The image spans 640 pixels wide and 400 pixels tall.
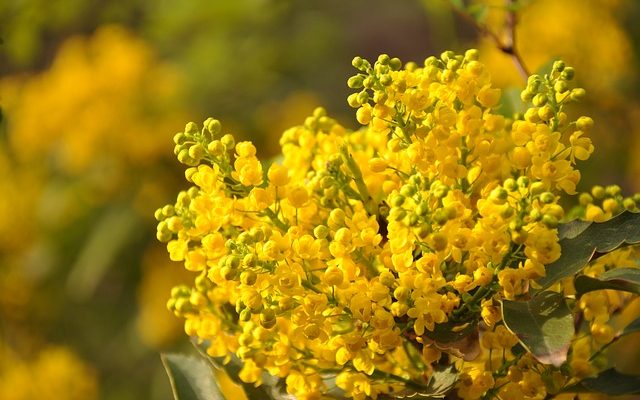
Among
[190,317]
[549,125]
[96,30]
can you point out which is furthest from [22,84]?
[549,125]

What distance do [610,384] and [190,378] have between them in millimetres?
552

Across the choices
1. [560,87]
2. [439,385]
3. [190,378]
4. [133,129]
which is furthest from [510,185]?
[133,129]

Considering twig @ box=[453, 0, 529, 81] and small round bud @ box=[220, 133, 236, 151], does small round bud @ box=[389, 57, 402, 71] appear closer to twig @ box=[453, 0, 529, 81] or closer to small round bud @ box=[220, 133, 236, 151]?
small round bud @ box=[220, 133, 236, 151]

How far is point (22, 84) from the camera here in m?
3.47

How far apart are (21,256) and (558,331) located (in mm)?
2665

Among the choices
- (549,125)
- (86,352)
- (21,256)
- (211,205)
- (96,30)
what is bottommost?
(549,125)

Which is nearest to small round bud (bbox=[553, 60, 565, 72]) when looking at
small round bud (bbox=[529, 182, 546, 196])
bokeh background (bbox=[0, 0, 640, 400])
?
small round bud (bbox=[529, 182, 546, 196])

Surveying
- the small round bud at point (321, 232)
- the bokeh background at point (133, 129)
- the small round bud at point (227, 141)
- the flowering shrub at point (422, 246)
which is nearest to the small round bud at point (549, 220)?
the flowering shrub at point (422, 246)

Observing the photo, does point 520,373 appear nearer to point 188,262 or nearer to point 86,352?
point 188,262

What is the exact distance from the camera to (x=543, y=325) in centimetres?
94

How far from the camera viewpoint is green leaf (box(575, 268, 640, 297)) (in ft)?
3.03

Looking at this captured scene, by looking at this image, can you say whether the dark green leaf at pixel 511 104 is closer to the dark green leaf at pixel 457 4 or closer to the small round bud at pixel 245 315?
the dark green leaf at pixel 457 4

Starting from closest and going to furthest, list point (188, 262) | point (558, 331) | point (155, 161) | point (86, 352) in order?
point (558, 331) < point (188, 262) < point (155, 161) < point (86, 352)

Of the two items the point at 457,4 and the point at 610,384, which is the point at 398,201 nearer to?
the point at 610,384
